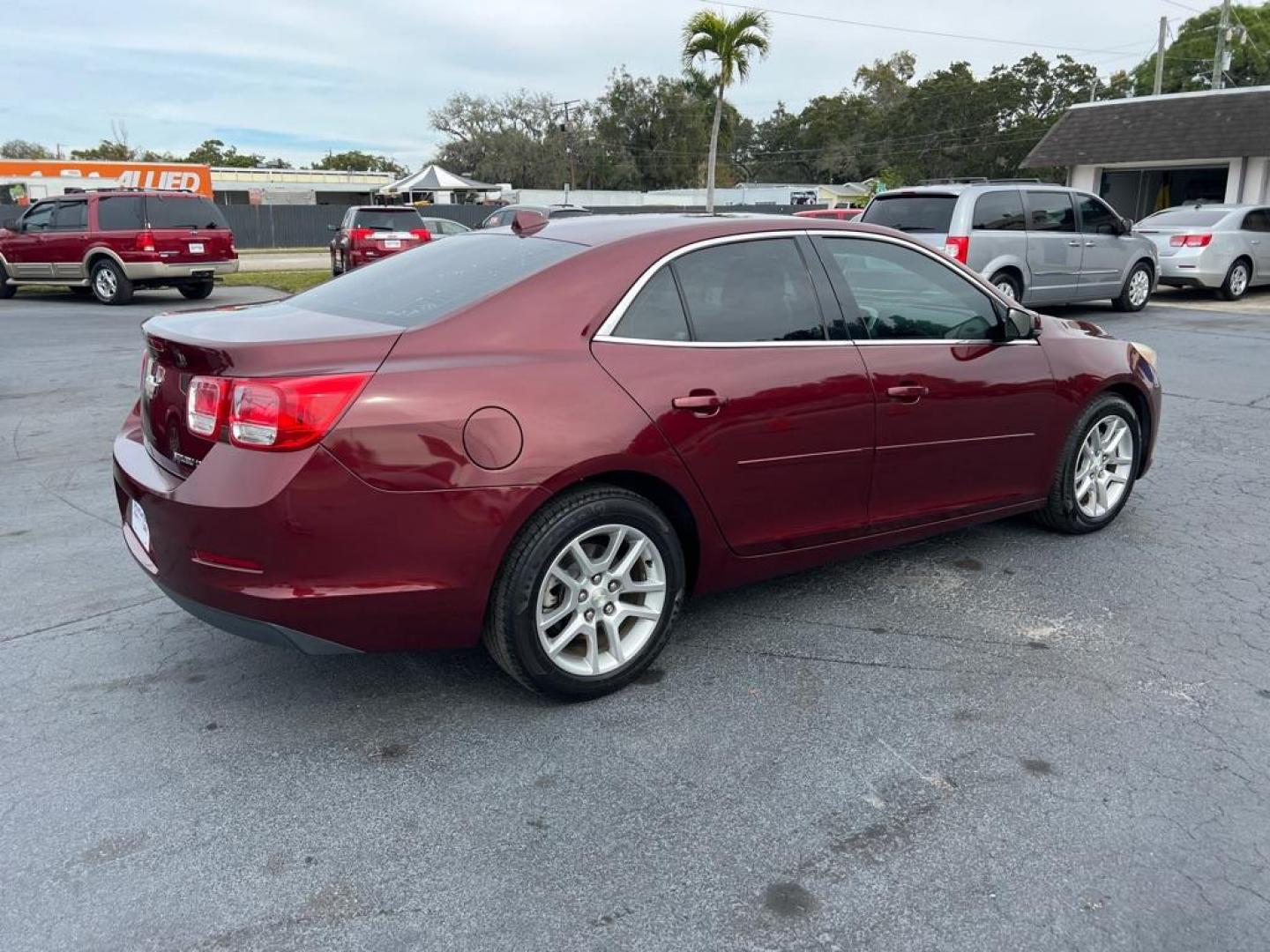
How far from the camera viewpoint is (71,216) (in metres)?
17.2

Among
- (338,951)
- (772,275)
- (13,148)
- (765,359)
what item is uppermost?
(13,148)

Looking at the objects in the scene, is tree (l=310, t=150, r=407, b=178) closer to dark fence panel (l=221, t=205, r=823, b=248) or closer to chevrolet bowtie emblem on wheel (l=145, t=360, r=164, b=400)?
dark fence panel (l=221, t=205, r=823, b=248)

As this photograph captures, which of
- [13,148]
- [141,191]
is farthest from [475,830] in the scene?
[13,148]

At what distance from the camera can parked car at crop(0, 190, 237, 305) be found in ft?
55.4

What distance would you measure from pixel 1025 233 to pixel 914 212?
1.42 metres

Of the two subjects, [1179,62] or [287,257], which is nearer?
[287,257]

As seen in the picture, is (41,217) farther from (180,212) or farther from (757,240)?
(757,240)

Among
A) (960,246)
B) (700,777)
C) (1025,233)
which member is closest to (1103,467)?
(700,777)

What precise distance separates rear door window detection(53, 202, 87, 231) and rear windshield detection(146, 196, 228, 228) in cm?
121

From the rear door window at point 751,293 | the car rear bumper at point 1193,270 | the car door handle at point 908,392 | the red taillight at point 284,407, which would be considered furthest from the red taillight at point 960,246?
the red taillight at point 284,407

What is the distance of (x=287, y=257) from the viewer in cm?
3412

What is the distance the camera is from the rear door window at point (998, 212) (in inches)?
483

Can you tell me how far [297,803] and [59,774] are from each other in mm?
768

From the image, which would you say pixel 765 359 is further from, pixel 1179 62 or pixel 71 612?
pixel 1179 62
